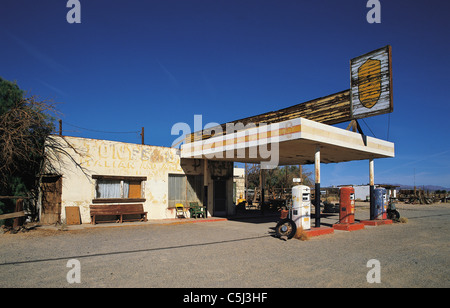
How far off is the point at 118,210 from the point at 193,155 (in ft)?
15.5

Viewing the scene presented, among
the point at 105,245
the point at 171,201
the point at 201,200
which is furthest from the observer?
→ the point at 201,200

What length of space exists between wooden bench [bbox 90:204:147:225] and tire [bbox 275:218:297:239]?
7.36 metres

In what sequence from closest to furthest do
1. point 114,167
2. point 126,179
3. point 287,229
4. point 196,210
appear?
1. point 287,229
2. point 114,167
3. point 126,179
4. point 196,210

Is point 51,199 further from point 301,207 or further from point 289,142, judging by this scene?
point 301,207

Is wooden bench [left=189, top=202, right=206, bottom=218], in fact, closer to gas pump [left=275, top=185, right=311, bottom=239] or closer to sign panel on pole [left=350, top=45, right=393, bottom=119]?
gas pump [left=275, top=185, right=311, bottom=239]

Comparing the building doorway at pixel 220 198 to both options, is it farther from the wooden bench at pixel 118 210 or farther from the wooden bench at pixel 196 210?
the wooden bench at pixel 118 210

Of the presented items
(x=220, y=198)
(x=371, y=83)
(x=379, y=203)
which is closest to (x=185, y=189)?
(x=220, y=198)

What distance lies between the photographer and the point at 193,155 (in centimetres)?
1714

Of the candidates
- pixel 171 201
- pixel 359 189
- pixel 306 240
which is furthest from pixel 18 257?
pixel 359 189

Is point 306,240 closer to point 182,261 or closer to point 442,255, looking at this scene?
point 442,255

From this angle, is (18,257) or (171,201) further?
(171,201)

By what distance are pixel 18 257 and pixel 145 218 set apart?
7981mm

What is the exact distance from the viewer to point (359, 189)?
175 feet

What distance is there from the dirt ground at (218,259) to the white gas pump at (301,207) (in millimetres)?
728
